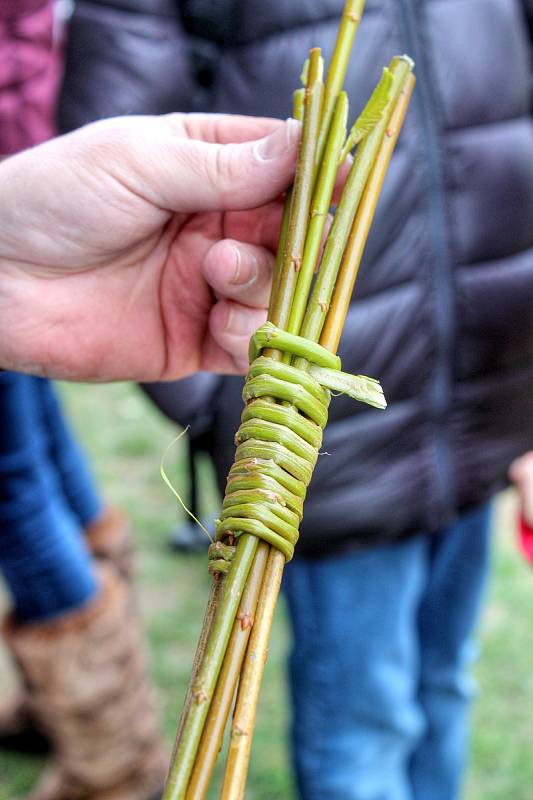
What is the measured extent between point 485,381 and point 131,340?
60cm

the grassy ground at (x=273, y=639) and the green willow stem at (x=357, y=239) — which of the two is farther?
the grassy ground at (x=273, y=639)

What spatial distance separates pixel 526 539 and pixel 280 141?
0.83 metres

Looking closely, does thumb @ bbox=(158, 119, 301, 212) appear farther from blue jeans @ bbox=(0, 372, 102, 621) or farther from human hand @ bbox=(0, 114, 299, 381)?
blue jeans @ bbox=(0, 372, 102, 621)

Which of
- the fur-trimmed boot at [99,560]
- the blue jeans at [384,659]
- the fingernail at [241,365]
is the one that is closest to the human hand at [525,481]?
the blue jeans at [384,659]

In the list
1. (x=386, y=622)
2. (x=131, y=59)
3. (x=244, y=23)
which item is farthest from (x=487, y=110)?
(x=386, y=622)

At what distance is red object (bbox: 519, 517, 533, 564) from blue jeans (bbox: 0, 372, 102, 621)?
0.83 m

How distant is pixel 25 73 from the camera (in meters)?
1.50

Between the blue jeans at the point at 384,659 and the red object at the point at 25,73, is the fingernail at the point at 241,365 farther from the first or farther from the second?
the red object at the point at 25,73

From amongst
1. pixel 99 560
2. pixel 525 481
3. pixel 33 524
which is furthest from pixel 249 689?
pixel 99 560

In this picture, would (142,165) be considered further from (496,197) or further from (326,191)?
(496,197)

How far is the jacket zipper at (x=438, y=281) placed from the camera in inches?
46.4

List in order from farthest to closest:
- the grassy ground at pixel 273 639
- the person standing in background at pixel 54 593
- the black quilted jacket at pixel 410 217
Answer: the grassy ground at pixel 273 639 < the person standing in background at pixel 54 593 < the black quilted jacket at pixel 410 217

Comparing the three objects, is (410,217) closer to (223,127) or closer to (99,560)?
(223,127)

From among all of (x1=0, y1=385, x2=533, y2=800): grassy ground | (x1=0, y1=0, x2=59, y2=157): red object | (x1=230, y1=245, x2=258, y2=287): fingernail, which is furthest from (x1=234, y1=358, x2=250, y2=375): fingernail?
(x1=0, y1=385, x2=533, y2=800): grassy ground
